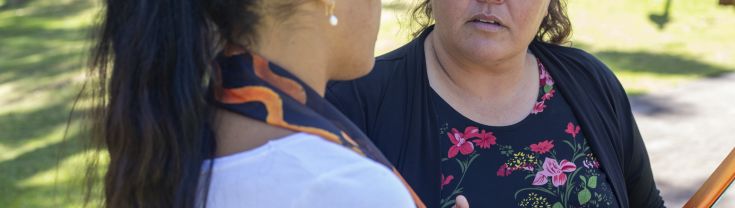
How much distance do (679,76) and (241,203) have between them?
6.42 metres

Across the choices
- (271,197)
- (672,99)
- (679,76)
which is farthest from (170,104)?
(679,76)

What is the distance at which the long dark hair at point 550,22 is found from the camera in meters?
2.89

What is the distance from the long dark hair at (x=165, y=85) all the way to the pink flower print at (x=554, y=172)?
53.5 inches

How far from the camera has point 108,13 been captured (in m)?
1.30

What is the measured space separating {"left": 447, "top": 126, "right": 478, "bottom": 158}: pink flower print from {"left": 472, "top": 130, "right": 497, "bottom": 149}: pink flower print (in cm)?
1

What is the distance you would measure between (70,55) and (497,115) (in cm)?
577

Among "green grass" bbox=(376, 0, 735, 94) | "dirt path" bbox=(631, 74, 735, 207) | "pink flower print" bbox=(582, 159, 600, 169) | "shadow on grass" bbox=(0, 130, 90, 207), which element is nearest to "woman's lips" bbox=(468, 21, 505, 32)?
"pink flower print" bbox=(582, 159, 600, 169)

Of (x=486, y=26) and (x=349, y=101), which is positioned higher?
(x=486, y=26)

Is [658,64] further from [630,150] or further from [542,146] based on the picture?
[542,146]

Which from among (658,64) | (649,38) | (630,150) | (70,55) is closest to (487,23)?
(630,150)

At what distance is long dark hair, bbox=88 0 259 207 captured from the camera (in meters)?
1.24

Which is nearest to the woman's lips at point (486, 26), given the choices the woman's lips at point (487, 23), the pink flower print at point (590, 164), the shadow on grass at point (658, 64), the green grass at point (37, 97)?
the woman's lips at point (487, 23)

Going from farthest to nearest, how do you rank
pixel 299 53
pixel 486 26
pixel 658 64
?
pixel 658 64, pixel 486 26, pixel 299 53

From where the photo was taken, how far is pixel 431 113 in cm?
248
